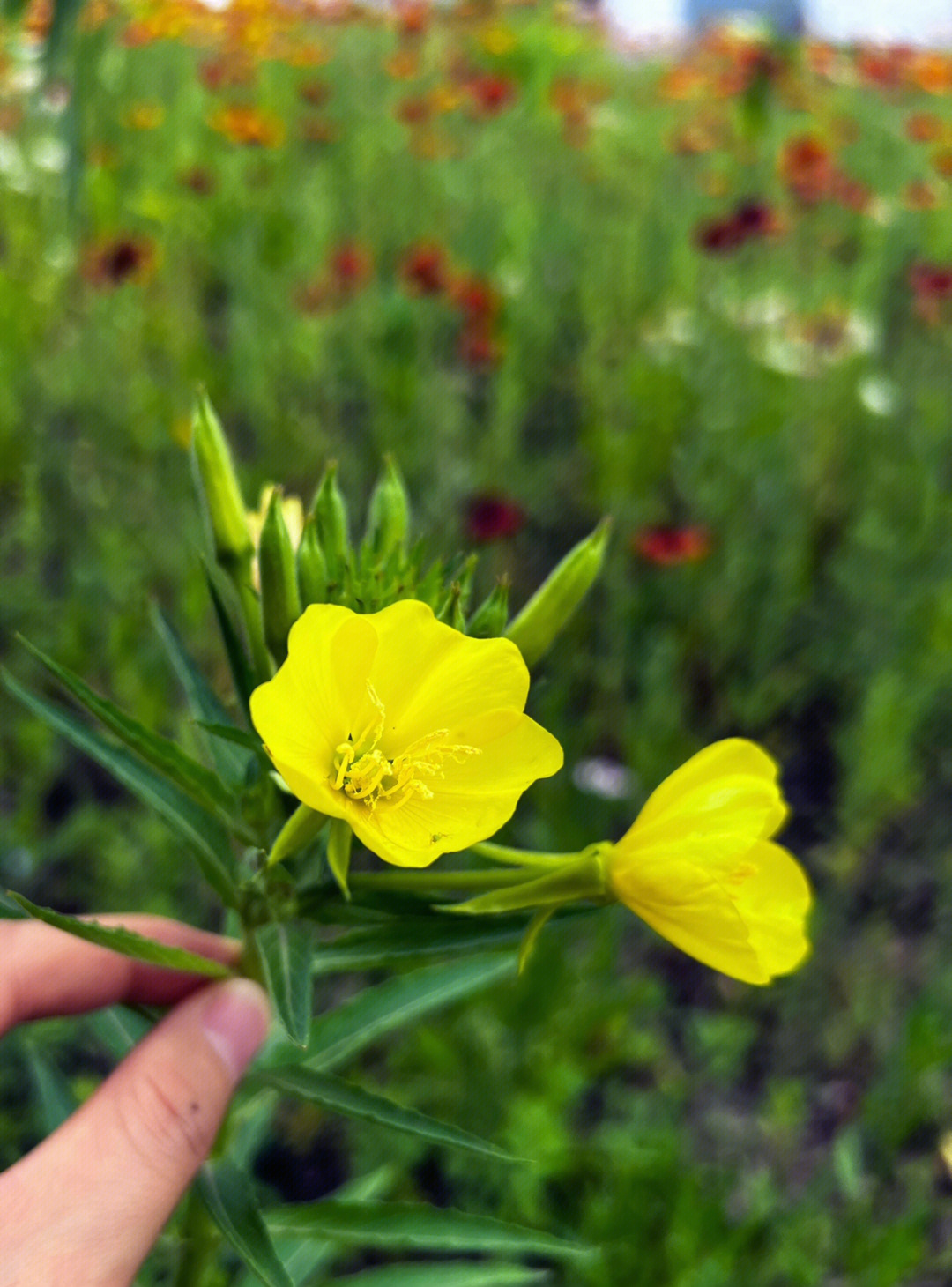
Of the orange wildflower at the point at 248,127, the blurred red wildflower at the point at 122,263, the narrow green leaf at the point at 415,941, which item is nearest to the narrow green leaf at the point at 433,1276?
the narrow green leaf at the point at 415,941

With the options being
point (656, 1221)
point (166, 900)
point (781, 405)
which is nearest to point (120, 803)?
point (166, 900)

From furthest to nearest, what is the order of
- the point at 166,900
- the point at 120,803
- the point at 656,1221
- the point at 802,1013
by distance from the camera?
the point at 120,803
the point at 802,1013
the point at 166,900
the point at 656,1221

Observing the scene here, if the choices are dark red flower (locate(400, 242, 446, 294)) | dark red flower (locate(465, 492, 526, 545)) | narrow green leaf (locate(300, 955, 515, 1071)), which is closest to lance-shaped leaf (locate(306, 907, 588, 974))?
narrow green leaf (locate(300, 955, 515, 1071))

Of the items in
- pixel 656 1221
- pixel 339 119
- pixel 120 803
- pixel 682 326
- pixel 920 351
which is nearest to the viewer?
pixel 656 1221

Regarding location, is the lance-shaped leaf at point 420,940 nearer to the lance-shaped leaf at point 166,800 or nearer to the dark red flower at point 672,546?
the lance-shaped leaf at point 166,800

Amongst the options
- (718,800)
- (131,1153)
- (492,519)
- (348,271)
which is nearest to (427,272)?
(348,271)

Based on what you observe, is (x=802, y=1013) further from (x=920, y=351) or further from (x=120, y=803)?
(x=920, y=351)
